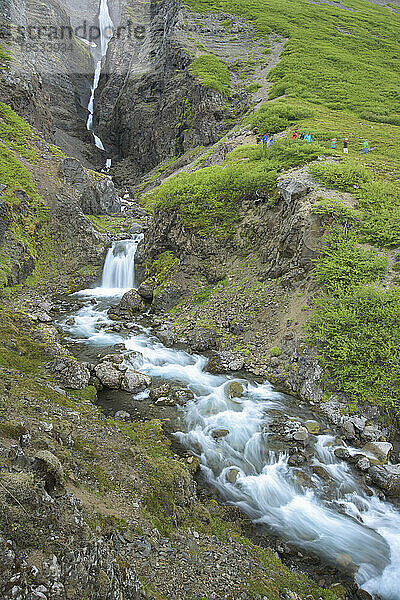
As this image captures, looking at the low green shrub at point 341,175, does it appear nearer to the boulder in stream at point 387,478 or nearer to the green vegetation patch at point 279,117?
the boulder in stream at point 387,478

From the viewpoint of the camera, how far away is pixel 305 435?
10.0m

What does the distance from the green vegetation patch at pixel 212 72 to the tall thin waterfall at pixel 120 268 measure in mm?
33127

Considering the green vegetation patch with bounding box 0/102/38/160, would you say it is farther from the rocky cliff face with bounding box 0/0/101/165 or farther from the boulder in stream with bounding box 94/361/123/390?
the boulder in stream with bounding box 94/361/123/390

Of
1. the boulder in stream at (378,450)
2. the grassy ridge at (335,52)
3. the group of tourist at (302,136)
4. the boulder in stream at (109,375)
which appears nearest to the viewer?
the boulder in stream at (378,450)

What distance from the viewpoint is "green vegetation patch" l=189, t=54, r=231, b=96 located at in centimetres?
4881

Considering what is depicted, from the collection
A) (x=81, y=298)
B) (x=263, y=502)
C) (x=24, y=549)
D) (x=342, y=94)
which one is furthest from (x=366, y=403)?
(x=342, y=94)

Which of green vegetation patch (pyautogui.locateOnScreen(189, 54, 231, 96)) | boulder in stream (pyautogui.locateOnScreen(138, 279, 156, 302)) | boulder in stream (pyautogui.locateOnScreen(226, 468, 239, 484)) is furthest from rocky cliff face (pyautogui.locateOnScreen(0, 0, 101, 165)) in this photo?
boulder in stream (pyautogui.locateOnScreen(226, 468, 239, 484))

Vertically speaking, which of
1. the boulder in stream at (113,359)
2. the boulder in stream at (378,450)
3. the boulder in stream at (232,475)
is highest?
the boulder in stream at (378,450)

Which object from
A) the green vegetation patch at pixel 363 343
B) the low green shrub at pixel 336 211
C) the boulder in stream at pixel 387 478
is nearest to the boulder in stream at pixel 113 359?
the green vegetation patch at pixel 363 343

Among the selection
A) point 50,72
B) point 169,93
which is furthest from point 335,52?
point 50,72

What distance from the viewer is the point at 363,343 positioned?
37.4 ft

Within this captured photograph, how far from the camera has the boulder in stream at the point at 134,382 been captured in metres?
12.3

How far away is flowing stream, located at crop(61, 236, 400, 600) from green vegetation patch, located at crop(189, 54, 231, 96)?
4782 cm

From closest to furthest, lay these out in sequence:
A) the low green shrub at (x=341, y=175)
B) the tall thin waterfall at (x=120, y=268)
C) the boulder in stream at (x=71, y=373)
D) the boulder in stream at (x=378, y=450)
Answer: the boulder in stream at (x=378, y=450) < the boulder in stream at (x=71, y=373) < the low green shrub at (x=341, y=175) < the tall thin waterfall at (x=120, y=268)
